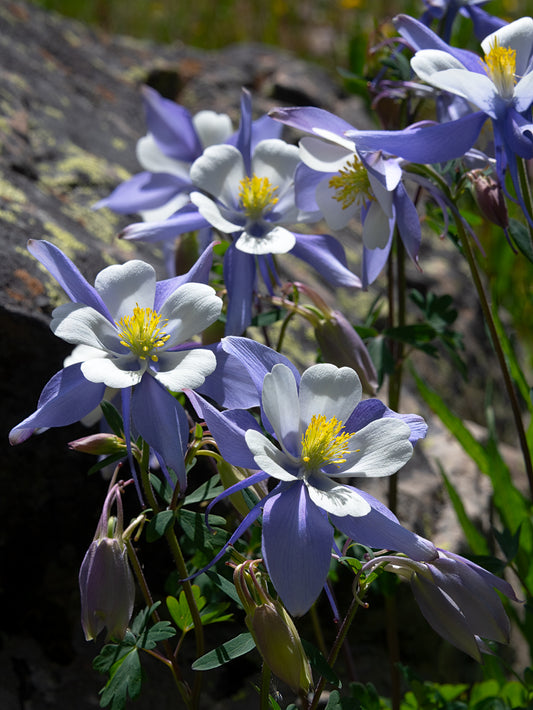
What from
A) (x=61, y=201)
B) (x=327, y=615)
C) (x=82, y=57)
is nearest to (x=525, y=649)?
(x=327, y=615)

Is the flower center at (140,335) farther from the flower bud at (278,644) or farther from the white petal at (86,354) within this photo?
the flower bud at (278,644)

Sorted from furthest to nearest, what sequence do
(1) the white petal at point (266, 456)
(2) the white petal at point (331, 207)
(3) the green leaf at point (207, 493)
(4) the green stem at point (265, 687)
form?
(2) the white petal at point (331, 207)
(3) the green leaf at point (207, 493)
(4) the green stem at point (265, 687)
(1) the white petal at point (266, 456)

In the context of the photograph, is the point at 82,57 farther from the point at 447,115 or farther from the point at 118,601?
the point at 118,601

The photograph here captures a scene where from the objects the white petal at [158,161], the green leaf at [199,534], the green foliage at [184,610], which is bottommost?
the green foliage at [184,610]

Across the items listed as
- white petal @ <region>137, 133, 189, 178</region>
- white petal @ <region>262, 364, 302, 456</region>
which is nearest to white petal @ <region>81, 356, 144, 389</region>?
white petal @ <region>262, 364, 302, 456</region>

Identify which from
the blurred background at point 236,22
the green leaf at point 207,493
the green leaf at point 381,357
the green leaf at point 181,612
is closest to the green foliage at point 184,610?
the green leaf at point 181,612

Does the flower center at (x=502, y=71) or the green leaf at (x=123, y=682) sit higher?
the flower center at (x=502, y=71)

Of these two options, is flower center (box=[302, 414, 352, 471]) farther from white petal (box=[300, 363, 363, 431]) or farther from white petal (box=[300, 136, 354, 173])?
white petal (box=[300, 136, 354, 173])

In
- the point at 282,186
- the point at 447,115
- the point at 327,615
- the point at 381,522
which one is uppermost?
the point at 447,115
